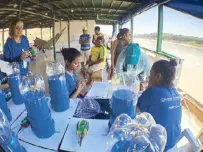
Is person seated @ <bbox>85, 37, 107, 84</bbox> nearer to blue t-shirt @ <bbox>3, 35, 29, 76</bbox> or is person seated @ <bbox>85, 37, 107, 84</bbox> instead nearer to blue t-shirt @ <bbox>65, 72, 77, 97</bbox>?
blue t-shirt @ <bbox>3, 35, 29, 76</bbox>

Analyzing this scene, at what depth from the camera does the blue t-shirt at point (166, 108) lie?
1.14 metres

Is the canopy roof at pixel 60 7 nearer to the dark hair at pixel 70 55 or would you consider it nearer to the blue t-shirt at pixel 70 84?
the dark hair at pixel 70 55

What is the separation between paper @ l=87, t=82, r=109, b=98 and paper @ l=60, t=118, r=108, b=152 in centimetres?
45

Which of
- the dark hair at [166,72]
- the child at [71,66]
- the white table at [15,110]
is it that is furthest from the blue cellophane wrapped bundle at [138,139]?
the child at [71,66]

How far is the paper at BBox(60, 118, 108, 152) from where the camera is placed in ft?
2.98

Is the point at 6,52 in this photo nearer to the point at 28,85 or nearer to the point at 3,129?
the point at 28,85

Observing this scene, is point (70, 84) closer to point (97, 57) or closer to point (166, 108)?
point (166, 108)

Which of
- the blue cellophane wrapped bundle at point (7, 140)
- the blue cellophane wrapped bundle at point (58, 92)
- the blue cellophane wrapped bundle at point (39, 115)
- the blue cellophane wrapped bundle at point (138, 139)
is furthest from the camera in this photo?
the blue cellophane wrapped bundle at point (58, 92)

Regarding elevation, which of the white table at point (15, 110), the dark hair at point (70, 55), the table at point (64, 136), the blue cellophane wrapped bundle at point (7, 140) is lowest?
the table at point (64, 136)

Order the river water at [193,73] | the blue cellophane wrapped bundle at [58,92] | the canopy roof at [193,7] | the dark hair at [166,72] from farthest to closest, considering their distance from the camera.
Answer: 1. the river water at [193,73]
2. the canopy roof at [193,7]
3. the dark hair at [166,72]
4. the blue cellophane wrapped bundle at [58,92]

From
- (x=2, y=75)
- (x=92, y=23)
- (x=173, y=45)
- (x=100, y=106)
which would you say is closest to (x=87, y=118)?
(x=100, y=106)

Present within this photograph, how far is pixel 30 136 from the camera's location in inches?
39.4

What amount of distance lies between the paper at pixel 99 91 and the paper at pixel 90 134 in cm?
45

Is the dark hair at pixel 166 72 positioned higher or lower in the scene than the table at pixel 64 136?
higher
